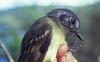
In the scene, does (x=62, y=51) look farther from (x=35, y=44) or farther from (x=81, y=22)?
(x=81, y=22)

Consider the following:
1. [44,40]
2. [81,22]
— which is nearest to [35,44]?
[44,40]

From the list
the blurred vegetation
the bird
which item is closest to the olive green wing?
the bird

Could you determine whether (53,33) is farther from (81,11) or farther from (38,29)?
(81,11)

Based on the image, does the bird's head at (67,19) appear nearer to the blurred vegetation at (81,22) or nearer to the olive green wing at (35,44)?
the olive green wing at (35,44)

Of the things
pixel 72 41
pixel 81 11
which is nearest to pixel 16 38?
pixel 72 41

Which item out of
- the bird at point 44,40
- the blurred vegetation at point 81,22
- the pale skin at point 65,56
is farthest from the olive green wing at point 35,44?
the blurred vegetation at point 81,22
